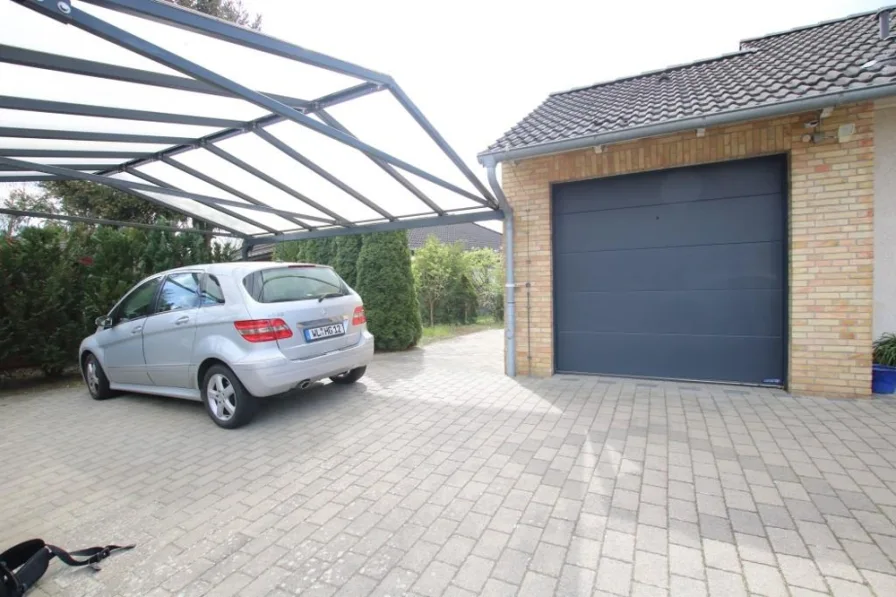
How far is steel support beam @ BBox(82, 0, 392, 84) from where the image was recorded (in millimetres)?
2377

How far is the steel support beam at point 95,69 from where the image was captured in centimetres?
303

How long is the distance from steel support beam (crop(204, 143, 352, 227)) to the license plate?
2795 millimetres

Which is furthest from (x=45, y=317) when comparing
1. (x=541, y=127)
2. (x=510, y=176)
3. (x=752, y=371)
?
(x=752, y=371)

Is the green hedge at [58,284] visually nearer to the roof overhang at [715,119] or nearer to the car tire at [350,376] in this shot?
the car tire at [350,376]

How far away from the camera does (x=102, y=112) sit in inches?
Answer: 157

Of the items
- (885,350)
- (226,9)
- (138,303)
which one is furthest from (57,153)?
(226,9)

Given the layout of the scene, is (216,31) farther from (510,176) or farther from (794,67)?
(794,67)

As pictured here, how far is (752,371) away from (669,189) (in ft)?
7.57

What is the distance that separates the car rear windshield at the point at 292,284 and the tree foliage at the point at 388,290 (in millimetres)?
3805

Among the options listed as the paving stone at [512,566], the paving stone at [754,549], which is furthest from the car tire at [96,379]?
the paving stone at [754,549]

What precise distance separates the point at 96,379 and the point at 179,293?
2066mm

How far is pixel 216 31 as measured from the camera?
2.75 meters

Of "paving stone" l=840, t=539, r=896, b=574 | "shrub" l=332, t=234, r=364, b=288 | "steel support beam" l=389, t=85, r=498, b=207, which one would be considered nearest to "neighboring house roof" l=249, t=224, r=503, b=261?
"shrub" l=332, t=234, r=364, b=288

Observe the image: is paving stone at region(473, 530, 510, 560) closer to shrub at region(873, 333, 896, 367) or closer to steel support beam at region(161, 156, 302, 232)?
shrub at region(873, 333, 896, 367)
